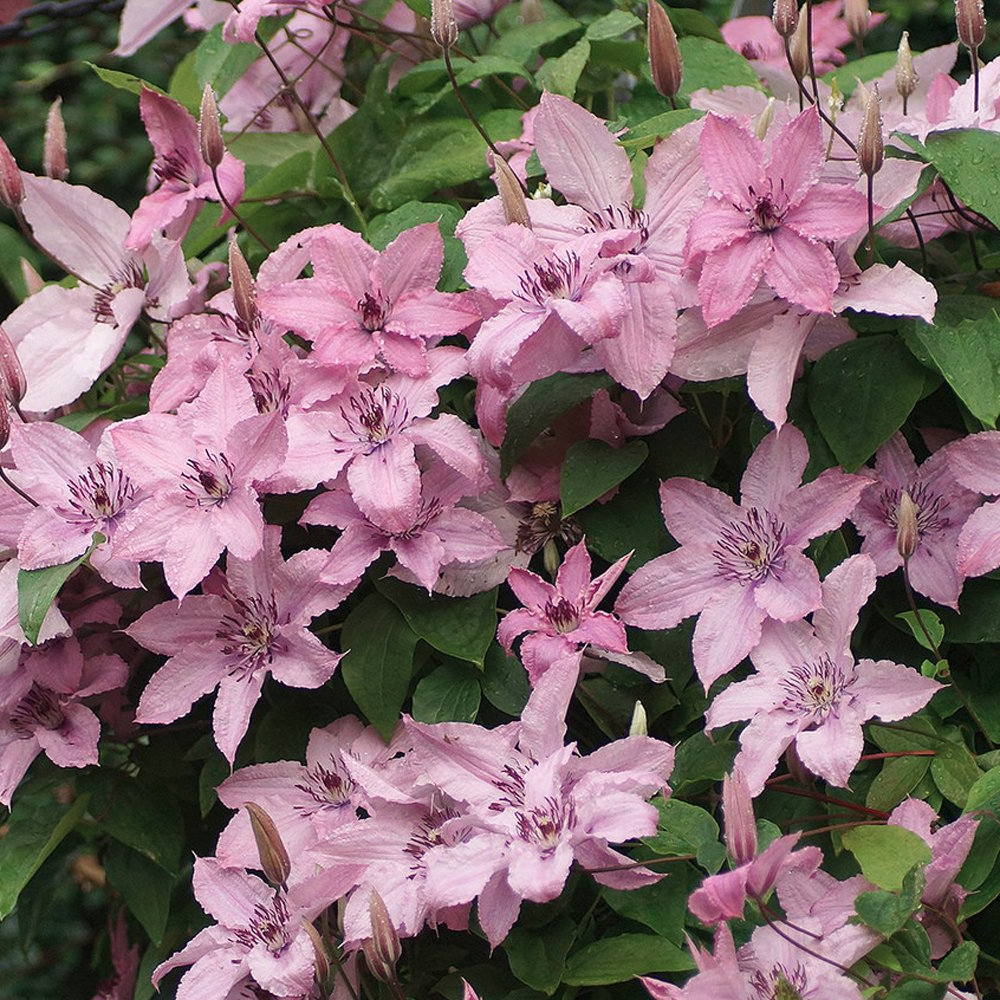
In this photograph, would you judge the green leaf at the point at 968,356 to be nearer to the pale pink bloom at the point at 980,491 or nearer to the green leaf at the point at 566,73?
the pale pink bloom at the point at 980,491

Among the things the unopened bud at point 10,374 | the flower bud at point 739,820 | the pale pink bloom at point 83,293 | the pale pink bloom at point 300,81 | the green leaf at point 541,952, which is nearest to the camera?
the flower bud at point 739,820

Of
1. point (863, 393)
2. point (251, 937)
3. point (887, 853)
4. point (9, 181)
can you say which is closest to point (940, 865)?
point (887, 853)

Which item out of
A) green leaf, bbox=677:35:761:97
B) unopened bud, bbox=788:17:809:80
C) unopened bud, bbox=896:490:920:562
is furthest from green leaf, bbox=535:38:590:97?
unopened bud, bbox=896:490:920:562

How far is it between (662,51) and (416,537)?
1.01ft

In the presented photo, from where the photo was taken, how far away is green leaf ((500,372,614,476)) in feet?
2.47

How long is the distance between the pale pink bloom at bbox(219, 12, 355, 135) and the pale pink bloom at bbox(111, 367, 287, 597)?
16.1 inches

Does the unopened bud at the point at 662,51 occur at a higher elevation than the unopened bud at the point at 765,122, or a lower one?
higher

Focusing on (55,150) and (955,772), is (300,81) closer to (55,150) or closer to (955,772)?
(55,150)

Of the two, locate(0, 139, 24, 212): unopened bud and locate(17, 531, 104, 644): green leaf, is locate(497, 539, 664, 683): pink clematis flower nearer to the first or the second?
locate(17, 531, 104, 644): green leaf

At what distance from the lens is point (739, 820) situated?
584 millimetres

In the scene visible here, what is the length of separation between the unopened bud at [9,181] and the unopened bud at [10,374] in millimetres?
117

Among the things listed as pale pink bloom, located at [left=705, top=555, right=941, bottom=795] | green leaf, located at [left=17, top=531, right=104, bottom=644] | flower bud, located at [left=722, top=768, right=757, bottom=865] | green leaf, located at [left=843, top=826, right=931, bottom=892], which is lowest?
green leaf, located at [left=843, top=826, right=931, bottom=892]

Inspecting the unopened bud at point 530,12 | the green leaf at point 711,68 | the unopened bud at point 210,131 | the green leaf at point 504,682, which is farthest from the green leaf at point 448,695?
the unopened bud at point 530,12

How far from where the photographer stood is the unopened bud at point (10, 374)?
Answer: 31.0 inches
